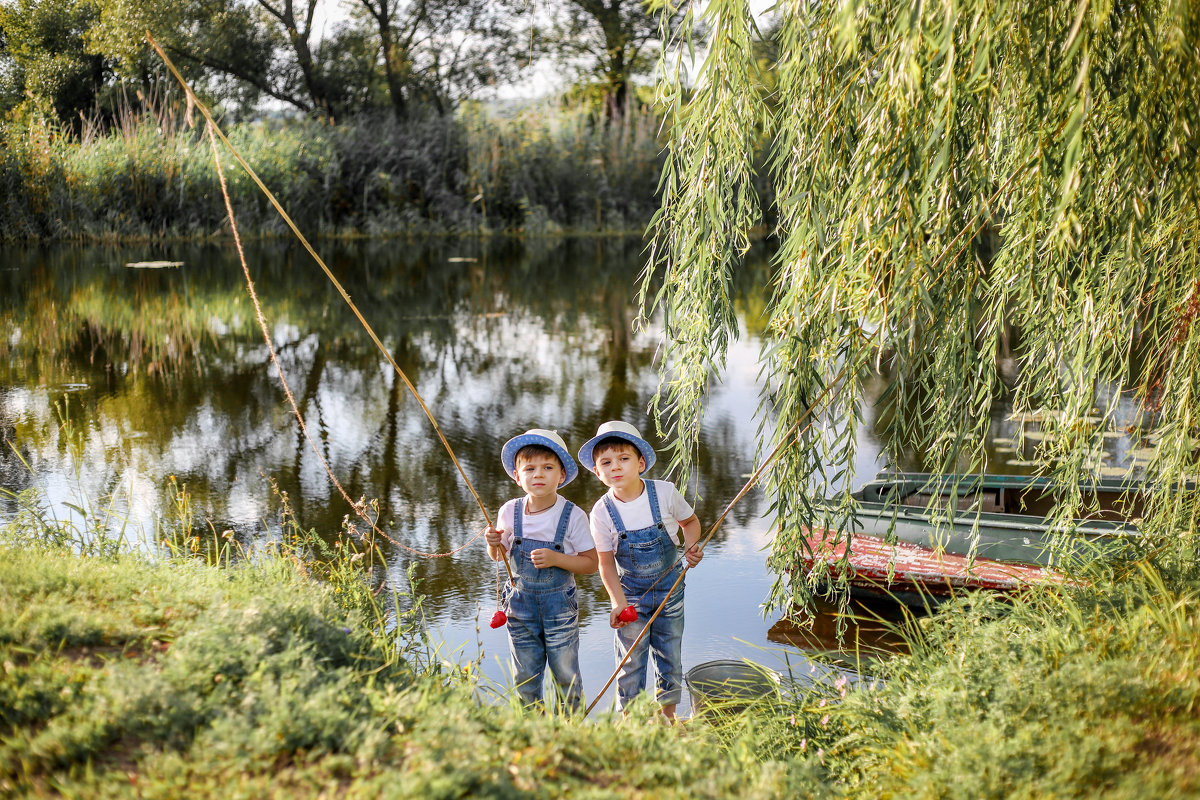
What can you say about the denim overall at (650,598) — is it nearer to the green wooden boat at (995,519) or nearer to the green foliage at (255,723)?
the green foliage at (255,723)

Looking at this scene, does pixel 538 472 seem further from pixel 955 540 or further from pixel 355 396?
pixel 355 396

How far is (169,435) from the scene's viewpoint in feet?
26.7

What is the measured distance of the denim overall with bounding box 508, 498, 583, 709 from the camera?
3.58 metres

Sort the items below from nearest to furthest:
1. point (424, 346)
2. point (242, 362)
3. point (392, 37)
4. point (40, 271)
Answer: point (242, 362), point (424, 346), point (40, 271), point (392, 37)

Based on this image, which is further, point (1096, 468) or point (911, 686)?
point (1096, 468)

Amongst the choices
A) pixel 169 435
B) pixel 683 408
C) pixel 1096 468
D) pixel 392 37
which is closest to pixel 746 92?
pixel 683 408

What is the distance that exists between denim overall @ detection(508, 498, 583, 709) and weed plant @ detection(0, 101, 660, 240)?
1782 centimetres

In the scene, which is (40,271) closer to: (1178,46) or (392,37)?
(392,37)

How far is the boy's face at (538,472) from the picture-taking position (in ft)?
11.7

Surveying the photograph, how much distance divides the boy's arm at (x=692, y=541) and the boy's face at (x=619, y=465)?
27cm

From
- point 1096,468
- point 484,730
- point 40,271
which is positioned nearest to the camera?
point 484,730

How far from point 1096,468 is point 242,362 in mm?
9566

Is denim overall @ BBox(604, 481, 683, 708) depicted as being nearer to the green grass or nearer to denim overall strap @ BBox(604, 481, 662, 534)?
denim overall strap @ BBox(604, 481, 662, 534)

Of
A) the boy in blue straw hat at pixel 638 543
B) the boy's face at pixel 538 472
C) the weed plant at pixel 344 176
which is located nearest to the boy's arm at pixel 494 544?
the boy's face at pixel 538 472
